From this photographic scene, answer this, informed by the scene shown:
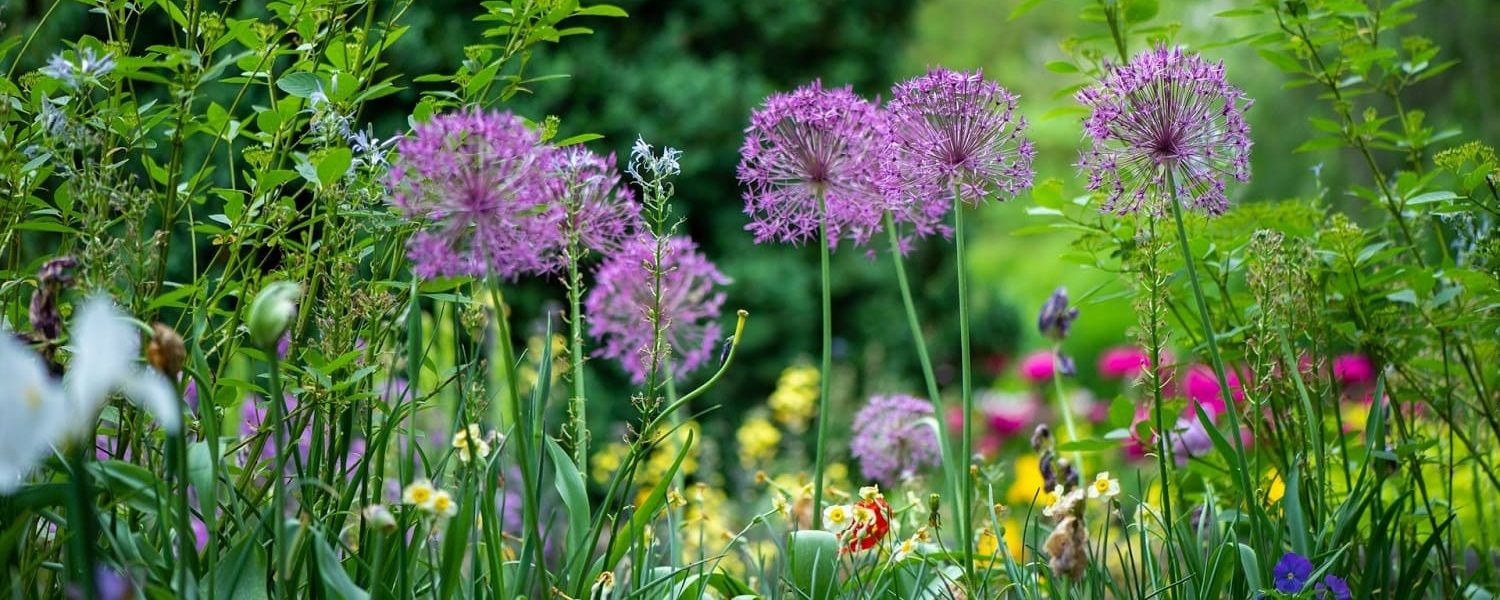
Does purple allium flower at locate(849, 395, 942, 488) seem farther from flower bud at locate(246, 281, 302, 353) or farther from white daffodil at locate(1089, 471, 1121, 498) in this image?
flower bud at locate(246, 281, 302, 353)

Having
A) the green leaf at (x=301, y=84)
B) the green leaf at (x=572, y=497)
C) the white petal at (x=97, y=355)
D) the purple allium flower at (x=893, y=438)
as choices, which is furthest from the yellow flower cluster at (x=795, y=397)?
the white petal at (x=97, y=355)

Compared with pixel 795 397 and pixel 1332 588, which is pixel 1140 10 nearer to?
pixel 1332 588

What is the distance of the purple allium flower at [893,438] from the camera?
2.69m

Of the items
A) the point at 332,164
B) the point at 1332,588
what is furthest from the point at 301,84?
the point at 1332,588

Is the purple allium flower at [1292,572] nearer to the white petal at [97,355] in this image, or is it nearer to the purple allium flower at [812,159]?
the purple allium flower at [812,159]

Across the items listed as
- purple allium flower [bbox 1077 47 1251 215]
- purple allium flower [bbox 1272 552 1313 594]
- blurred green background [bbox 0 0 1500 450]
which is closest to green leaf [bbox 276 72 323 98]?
purple allium flower [bbox 1077 47 1251 215]

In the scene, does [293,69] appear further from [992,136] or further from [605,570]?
[992,136]

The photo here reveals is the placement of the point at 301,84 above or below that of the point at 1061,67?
below

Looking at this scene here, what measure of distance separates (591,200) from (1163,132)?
0.81m

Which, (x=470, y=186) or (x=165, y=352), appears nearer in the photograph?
(x=165, y=352)

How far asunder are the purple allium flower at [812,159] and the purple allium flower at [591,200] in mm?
202

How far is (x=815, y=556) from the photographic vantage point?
1858mm

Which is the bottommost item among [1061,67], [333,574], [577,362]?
[333,574]

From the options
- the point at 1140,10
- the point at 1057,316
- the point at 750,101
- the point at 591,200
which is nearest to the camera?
the point at 591,200
